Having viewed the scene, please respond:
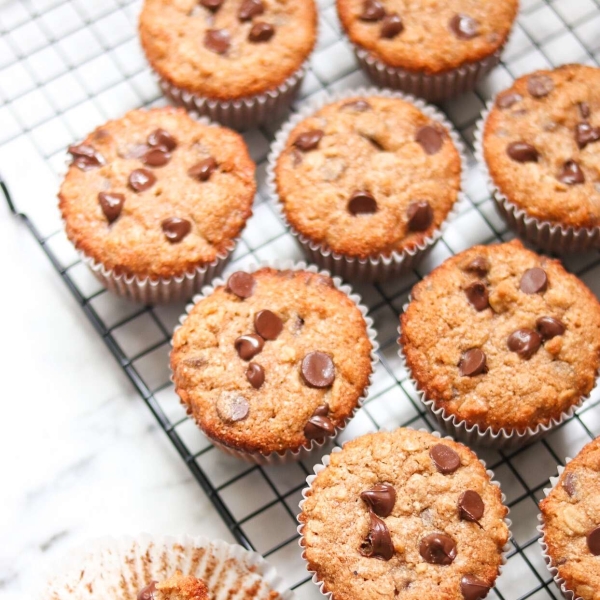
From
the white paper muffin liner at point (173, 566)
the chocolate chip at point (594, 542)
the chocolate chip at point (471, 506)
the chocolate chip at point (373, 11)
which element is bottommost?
the white paper muffin liner at point (173, 566)

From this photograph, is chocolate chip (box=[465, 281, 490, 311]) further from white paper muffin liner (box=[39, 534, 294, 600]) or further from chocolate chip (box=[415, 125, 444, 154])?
white paper muffin liner (box=[39, 534, 294, 600])

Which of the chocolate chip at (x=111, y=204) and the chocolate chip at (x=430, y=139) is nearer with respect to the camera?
the chocolate chip at (x=111, y=204)

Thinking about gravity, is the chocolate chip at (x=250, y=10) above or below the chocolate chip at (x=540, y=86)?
above

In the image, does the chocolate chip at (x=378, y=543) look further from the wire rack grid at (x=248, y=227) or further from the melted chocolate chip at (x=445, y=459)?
the wire rack grid at (x=248, y=227)

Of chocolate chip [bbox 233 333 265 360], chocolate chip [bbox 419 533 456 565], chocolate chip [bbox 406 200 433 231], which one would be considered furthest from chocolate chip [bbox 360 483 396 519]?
chocolate chip [bbox 406 200 433 231]

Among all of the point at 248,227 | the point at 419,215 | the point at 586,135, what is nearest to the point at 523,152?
the point at 586,135

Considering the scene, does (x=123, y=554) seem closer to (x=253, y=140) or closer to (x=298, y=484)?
(x=298, y=484)

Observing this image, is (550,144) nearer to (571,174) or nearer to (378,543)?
(571,174)

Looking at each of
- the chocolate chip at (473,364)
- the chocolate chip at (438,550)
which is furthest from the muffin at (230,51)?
the chocolate chip at (438,550)
